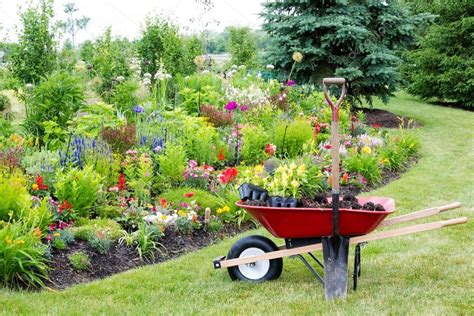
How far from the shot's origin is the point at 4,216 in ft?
14.6

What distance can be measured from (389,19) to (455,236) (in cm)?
785

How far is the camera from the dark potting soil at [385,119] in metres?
12.1

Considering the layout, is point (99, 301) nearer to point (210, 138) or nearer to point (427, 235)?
point (427, 235)

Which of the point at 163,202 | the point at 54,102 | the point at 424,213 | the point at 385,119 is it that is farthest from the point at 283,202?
the point at 385,119

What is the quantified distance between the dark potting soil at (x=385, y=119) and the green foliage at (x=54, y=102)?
6.27 metres

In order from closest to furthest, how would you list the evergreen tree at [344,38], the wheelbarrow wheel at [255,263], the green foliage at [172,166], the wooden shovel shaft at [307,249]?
the wooden shovel shaft at [307,249] → the wheelbarrow wheel at [255,263] → the green foliage at [172,166] → the evergreen tree at [344,38]

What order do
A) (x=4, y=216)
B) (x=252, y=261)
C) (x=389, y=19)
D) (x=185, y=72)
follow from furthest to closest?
(x=389, y=19)
(x=185, y=72)
(x=4, y=216)
(x=252, y=261)

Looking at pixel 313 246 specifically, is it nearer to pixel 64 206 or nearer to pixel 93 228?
pixel 93 228

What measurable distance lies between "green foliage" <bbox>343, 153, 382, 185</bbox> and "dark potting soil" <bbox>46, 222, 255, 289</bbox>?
2.31 meters

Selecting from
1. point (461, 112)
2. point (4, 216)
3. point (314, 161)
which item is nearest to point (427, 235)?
point (314, 161)

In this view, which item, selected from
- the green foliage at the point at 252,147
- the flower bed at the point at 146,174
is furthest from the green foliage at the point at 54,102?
the green foliage at the point at 252,147

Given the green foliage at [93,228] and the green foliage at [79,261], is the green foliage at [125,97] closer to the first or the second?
the green foliage at [93,228]

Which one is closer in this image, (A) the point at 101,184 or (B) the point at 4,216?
(B) the point at 4,216

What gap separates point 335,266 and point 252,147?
366 centimetres
